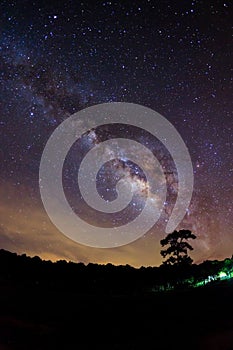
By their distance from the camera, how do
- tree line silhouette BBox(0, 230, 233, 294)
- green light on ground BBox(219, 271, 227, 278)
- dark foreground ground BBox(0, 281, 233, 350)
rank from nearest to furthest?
dark foreground ground BBox(0, 281, 233, 350), tree line silhouette BBox(0, 230, 233, 294), green light on ground BBox(219, 271, 227, 278)

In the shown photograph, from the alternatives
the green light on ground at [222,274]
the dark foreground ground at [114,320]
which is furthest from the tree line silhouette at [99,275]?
the dark foreground ground at [114,320]

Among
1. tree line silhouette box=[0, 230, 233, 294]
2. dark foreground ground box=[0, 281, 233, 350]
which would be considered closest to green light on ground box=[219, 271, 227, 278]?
tree line silhouette box=[0, 230, 233, 294]

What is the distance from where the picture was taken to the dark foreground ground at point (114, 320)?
16422mm

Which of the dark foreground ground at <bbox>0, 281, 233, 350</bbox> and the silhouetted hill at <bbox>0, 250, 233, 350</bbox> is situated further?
the silhouetted hill at <bbox>0, 250, 233, 350</bbox>

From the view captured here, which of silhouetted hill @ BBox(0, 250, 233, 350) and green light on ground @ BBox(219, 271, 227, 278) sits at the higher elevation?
green light on ground @ BBox(219, 271, 227, 278)

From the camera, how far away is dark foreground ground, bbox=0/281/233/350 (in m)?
16.4

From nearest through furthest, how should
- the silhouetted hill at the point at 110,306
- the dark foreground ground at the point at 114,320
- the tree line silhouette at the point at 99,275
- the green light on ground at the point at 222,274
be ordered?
the dark foreground ground at the point at 114,320 → the silhouetted hill at the point at 110,306 → the tree line silhouette at the point at 99,275 → the green light on ground at the point at 222,274

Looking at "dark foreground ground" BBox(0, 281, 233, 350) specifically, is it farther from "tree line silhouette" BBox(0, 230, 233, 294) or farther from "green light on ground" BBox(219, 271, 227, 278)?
"green light on ground" BBox(219, 271, 227, 278)

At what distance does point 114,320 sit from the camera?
20203mm

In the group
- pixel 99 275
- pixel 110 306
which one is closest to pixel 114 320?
pixel 110 306

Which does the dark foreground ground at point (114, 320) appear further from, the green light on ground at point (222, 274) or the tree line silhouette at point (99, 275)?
the green light on ground at point (222, 274)

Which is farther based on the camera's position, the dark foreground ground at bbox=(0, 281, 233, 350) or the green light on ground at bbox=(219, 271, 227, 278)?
the green light on ground at bbox=(219, 271, 227, 278)

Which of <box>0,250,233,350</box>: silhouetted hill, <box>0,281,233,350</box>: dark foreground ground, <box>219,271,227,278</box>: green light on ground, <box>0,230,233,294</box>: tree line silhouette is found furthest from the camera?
<box>219,271,227,278</box>: green light on ground

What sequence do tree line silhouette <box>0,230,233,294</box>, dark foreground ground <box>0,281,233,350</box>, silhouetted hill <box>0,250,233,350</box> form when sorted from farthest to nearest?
tree line silhouette <box>0,230,233,294</box>, silhouetted hill <box>0,250,233,350</box>, dark foreground ground <box>0,281,233,350</box>
